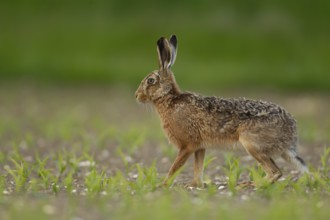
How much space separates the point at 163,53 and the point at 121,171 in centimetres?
181

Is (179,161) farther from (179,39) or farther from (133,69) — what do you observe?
(179,39)

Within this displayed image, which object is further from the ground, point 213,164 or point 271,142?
point 271,142

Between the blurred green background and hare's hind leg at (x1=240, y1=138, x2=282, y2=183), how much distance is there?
12817mm

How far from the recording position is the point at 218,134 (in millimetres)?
8492

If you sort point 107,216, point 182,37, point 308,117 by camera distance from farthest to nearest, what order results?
point 182,37
point 308,117
point 107,216

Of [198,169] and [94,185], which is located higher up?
[94,185]

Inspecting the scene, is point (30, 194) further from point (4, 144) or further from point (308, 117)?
point (308, 117)

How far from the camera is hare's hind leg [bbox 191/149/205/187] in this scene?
339 inches

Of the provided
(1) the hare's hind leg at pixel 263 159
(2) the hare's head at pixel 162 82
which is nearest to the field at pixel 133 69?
(1) the hare's hind leg at pixel 263 159

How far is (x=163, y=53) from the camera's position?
9.04 meters

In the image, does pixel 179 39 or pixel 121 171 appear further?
pixel 179 39

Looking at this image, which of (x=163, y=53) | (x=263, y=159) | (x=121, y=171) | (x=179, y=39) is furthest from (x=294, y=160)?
(x=179, y=39)

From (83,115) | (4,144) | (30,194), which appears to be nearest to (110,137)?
(4,144)

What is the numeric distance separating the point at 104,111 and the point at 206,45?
21.5 feet
